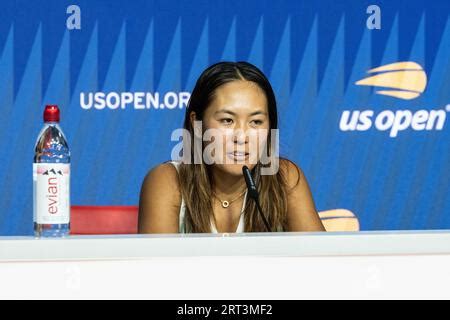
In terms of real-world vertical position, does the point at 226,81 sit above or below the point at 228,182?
above

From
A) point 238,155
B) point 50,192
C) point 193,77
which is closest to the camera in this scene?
point 50,192

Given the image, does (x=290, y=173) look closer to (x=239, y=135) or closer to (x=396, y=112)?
(x=239, y=135)

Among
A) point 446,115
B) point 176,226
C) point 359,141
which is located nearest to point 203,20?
point 359,141

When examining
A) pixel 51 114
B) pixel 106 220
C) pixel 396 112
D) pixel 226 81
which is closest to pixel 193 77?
pixel 396 112

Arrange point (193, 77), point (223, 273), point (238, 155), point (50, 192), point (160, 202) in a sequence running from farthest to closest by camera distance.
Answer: point (193, 77) → point (238, 155) → point (160, 202) → point (50, 192) → point (223, 273)

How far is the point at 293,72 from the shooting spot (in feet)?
9.63

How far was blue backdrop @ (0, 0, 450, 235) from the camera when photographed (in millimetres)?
2887

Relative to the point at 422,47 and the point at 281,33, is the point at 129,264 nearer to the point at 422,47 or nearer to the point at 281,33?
the point at 281,33

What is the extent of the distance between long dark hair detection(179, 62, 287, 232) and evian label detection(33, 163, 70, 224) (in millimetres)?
691

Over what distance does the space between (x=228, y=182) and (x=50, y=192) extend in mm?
842

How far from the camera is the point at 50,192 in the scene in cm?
106

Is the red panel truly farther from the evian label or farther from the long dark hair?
the evian label

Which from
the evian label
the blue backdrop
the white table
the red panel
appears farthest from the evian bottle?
the blue backdrop
